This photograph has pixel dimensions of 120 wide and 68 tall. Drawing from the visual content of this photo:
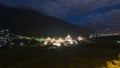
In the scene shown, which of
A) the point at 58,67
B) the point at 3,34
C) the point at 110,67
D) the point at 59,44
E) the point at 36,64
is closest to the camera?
the point at 110,67

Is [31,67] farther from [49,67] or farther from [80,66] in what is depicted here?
[80,66]

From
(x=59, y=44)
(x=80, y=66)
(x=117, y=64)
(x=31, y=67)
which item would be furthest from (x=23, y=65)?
(x=59, y=44)

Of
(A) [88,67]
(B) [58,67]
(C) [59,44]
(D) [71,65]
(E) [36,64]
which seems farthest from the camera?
(C) [59,44]

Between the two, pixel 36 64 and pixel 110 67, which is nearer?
pixel 110 67

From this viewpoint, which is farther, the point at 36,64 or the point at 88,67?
the point at 36,64

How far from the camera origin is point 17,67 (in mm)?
19266

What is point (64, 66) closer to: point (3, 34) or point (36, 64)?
point (36, 64)

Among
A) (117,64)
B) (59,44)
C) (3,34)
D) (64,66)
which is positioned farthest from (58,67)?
(3,34)

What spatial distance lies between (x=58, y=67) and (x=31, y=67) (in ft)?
6.94

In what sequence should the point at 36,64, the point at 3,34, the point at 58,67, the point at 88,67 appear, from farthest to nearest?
1. the point at 3,34
2. the point at 36,64
3. the point at 58,67
4. the point at 88,67

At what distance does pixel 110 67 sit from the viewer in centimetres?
1366

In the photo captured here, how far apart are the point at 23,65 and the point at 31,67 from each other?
79cm

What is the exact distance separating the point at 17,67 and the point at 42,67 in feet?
8.06

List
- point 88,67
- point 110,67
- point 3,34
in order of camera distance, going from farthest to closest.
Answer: point 3,34, point 88,67, point 110,67
